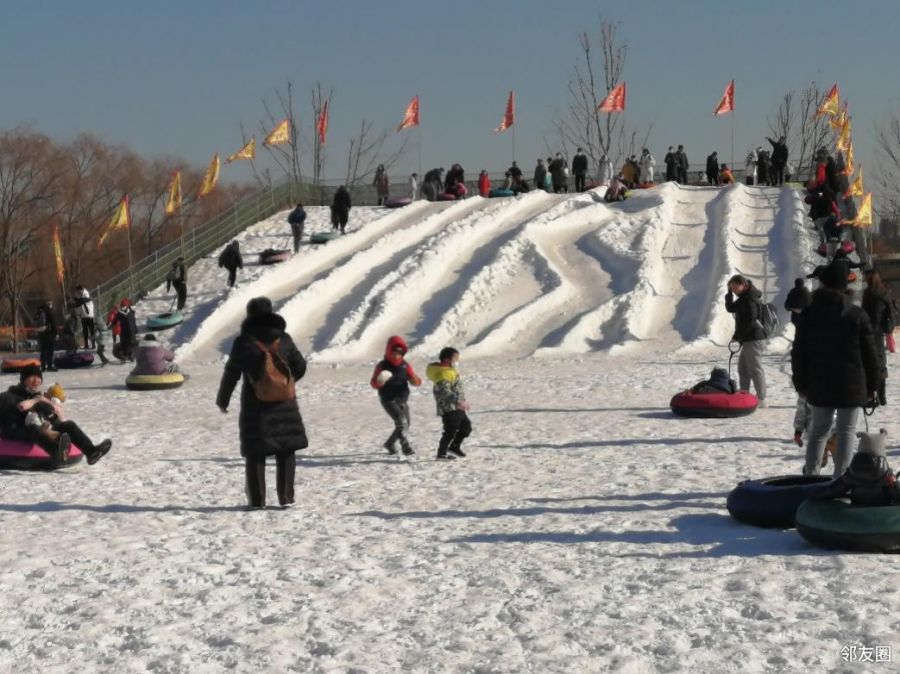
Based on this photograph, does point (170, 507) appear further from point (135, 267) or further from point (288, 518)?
point (135, 267)

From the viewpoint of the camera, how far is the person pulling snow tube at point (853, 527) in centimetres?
651

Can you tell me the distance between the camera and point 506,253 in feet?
96.7

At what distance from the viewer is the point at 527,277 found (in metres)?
28.3

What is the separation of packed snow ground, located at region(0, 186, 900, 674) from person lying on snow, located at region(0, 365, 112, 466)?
0.23m

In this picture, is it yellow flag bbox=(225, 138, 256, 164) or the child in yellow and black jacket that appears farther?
yellow flag bbox=(225, 138, 256, 164)

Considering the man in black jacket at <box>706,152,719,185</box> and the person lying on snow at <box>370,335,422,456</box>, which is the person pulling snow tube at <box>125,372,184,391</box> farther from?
the man in black jacket at <box>706,152,719,185</box>

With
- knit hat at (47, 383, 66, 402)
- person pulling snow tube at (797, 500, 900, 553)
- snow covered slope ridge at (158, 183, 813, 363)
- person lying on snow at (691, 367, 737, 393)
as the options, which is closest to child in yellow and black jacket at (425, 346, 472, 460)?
knit hat at (47, 383, 66, 402)

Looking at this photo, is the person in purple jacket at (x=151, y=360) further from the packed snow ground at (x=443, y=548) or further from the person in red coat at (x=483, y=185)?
the person in red coat at (x=483, y=185)

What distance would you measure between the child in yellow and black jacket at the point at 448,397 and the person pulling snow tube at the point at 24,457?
330 cm

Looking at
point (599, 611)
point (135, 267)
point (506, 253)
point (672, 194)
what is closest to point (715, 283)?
point (506, 253)

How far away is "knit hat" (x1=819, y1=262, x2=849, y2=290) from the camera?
7.81 m

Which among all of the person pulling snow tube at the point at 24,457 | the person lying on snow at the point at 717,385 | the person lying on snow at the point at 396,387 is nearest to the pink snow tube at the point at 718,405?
the person lying on snow at the point at 717,385

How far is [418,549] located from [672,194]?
27794 mm

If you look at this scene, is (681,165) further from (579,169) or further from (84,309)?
(84,309)
